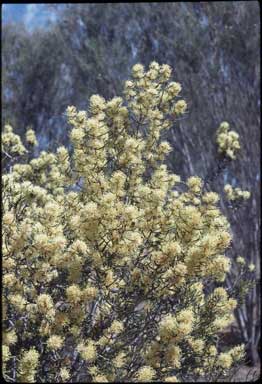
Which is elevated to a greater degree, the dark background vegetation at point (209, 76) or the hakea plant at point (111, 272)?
the dark background vegetation at point (209, 76)

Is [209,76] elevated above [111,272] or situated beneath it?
elevated above

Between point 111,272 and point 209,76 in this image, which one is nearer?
point 111,272

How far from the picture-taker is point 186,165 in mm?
7465

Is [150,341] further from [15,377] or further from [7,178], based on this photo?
[7,178]

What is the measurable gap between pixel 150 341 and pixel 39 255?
2.97ft

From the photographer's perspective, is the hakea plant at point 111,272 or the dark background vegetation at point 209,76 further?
the dark background vegetation at point 209,76

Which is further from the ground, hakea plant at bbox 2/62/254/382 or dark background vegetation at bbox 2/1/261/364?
dark background vegetation at bbox 2/1/261/364

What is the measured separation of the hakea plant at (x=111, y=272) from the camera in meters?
2.32

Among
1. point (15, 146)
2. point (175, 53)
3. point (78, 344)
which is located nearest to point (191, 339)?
point (78, 344)

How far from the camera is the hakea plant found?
232 cm

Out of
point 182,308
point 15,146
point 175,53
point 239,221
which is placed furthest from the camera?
point 175,53

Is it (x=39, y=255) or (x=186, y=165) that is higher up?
(x=186, y=165)

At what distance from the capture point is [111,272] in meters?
2.39

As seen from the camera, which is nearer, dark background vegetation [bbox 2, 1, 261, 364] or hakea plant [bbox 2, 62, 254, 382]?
hakea plant [bbox 2, 62, 254, 382]
